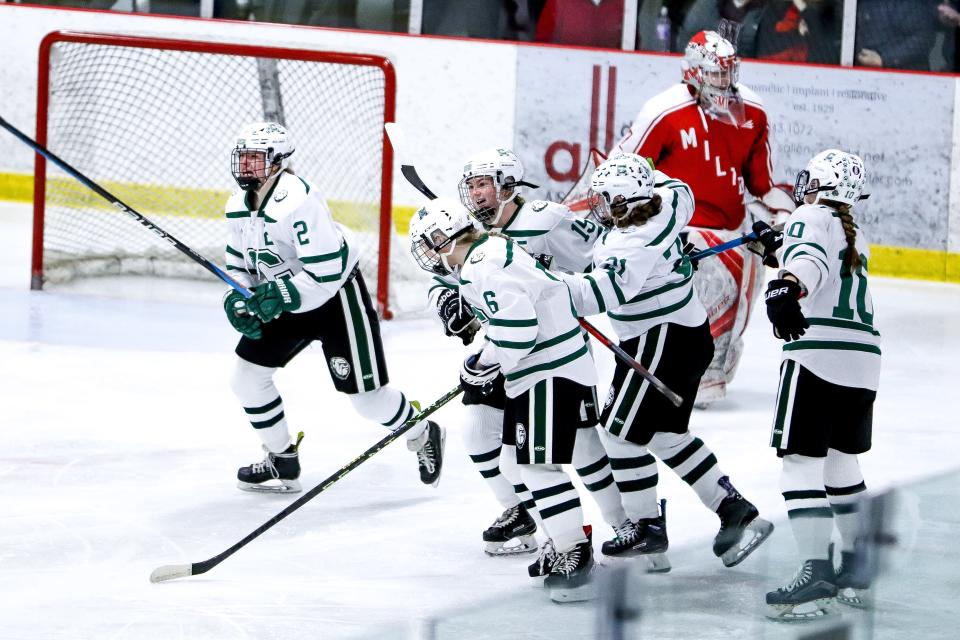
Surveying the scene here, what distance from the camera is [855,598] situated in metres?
1.95

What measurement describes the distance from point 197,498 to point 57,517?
1.21 ft

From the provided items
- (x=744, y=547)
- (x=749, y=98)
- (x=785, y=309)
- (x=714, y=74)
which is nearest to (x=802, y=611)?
(x=744, y=547)

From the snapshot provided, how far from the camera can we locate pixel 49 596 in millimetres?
3061

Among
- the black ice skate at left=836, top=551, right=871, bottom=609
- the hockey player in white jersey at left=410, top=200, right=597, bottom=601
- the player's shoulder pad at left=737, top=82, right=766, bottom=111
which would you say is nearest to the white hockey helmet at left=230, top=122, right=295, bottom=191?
the hockey player in white jersey at left=410, top=200, right=597, bottom=601

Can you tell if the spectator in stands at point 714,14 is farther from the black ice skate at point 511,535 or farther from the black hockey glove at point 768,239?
the black ice skate at point 511,535

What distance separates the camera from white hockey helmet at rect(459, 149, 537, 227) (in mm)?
3346

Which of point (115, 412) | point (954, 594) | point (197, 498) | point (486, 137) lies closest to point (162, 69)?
point (486, 137)

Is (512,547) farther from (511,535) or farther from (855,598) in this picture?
(855,598)

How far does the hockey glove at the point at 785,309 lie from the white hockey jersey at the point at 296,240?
4.21ft

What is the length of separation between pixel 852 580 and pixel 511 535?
1.46 meters

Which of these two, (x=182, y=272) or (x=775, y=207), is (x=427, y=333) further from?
(x=775, y=207)

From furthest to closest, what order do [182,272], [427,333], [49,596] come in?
1. [182,272]
2. [427,333]
3. [49,596]

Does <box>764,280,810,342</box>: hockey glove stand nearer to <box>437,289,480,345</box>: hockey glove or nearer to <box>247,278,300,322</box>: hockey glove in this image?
<box>437,289,480,345</box>: hockey glove

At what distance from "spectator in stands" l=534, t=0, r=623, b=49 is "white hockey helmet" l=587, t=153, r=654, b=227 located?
4856mm
